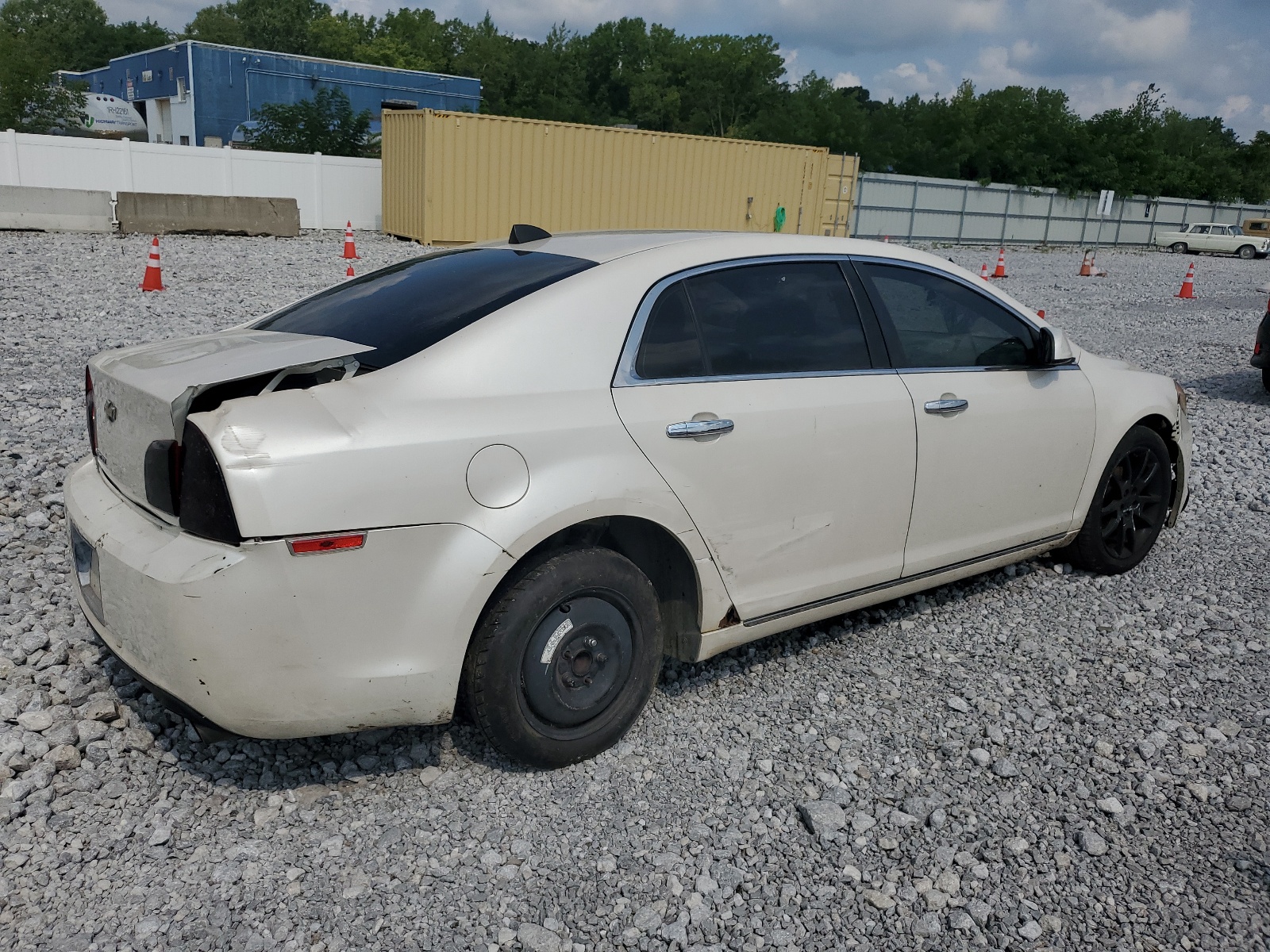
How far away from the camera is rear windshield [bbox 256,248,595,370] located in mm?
3037

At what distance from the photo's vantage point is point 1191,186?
51.4 metres

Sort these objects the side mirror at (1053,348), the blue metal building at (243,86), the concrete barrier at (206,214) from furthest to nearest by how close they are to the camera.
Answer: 1. the blue metal building at (243,86)
2. the concrete barrier at (206,214)
3. the side mirror at (1053,348)

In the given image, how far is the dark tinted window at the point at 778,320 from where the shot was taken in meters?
3.37

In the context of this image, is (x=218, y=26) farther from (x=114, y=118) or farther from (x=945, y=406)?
(x=945, y=406)

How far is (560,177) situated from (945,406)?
21.0m

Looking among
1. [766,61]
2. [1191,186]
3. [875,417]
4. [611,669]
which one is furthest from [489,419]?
[766,61]

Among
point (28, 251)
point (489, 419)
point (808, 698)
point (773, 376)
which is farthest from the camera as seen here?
point (28, 251)

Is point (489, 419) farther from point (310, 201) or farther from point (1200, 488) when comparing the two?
point (310, 201)

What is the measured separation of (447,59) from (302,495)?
3666 inches

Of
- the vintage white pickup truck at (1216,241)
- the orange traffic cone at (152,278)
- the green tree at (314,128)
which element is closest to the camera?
the orange traffic cone at (152,278)

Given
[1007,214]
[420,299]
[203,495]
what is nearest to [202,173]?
[420,299]

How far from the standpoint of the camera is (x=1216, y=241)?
39.2m

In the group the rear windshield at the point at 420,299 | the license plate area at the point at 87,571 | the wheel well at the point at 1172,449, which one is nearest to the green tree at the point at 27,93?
the rear windshield at the point at 420,299

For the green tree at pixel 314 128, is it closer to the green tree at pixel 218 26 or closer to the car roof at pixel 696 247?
the car roof at pixel 696 247
